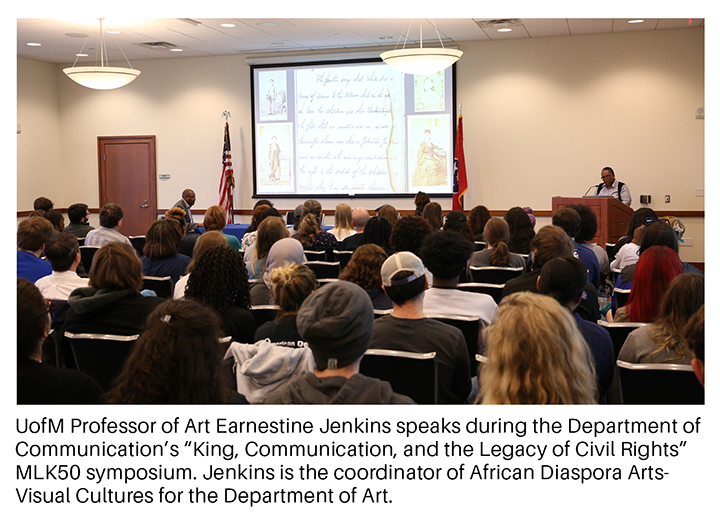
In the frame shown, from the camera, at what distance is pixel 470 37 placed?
1048 centimetres

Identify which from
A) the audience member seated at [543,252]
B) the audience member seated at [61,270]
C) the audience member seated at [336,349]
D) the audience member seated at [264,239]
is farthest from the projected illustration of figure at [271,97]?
the audience member seated at [336,349]

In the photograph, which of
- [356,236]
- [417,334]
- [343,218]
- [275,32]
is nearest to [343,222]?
[343,218]

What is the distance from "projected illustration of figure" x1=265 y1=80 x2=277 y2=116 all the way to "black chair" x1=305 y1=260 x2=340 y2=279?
7.17 metres

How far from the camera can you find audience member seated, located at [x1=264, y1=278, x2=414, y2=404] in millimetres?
1758

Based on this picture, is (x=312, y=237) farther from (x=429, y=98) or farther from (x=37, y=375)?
(x=429, y=98)

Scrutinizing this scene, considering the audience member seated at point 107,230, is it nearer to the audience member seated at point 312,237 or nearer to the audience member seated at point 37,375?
the audience member seated at point 312,237

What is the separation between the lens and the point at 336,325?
1830mm

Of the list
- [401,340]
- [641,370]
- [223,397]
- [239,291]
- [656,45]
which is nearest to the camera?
[223,397]

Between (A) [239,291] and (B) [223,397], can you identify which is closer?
(B) [223,397]

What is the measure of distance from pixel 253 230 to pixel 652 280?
4.51 metres

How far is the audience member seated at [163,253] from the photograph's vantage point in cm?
505
